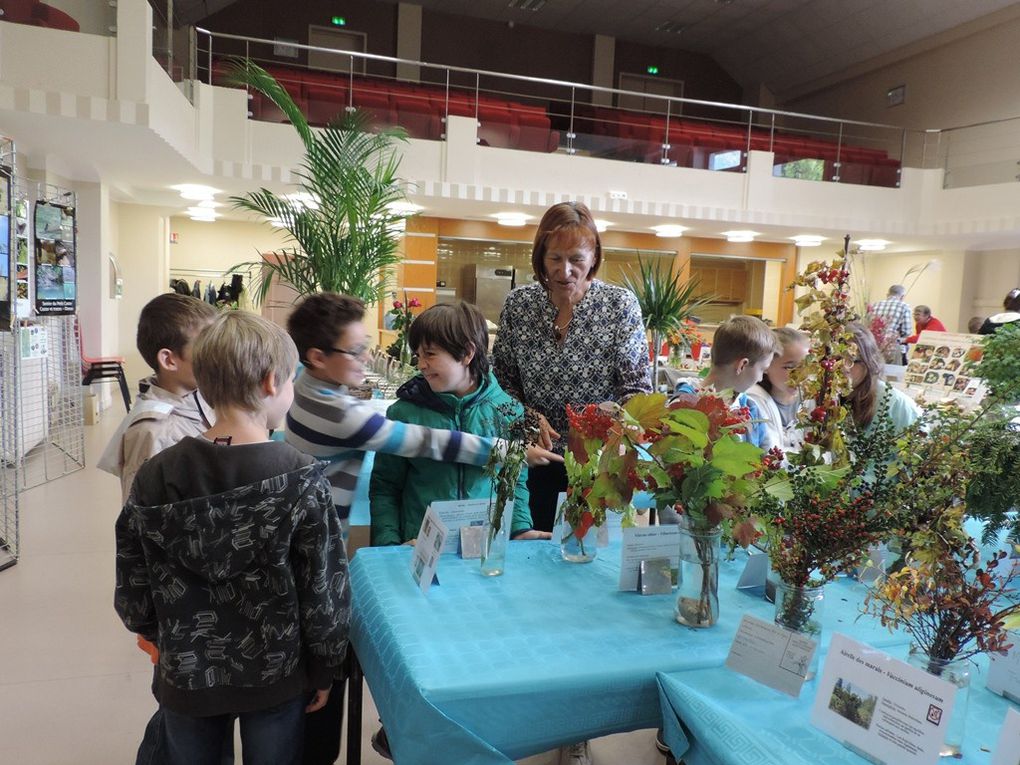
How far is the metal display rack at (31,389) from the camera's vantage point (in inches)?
143

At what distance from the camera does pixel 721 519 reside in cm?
122

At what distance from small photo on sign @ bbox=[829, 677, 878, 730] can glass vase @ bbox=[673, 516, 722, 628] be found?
301mm

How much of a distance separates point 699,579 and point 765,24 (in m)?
14.3

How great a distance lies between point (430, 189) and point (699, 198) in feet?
11.5

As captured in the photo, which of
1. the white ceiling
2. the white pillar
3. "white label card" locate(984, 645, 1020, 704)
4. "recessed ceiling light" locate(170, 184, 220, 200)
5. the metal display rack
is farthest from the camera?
the white ceiling

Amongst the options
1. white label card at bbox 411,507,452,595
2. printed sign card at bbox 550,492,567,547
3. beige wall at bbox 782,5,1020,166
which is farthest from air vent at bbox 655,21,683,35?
white label card at bbox 411,507,452,595

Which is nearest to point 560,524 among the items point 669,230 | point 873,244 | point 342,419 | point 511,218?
point 342,419

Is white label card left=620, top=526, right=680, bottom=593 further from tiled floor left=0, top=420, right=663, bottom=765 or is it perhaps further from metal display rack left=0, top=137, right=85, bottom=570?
metal display rack left=0, top=137, right=85, bottom=570

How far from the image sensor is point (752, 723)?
0.97m

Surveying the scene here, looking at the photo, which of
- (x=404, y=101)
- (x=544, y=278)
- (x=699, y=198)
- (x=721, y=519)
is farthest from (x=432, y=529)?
(x=699, y=198)

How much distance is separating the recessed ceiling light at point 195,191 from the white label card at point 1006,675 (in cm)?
833

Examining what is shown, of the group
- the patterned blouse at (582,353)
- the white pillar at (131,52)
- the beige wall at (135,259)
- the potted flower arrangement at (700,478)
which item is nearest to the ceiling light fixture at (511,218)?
the beige wall at (135,259)

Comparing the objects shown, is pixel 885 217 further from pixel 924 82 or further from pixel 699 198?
pixel 924 82

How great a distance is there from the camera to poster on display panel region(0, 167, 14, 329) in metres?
3.38
